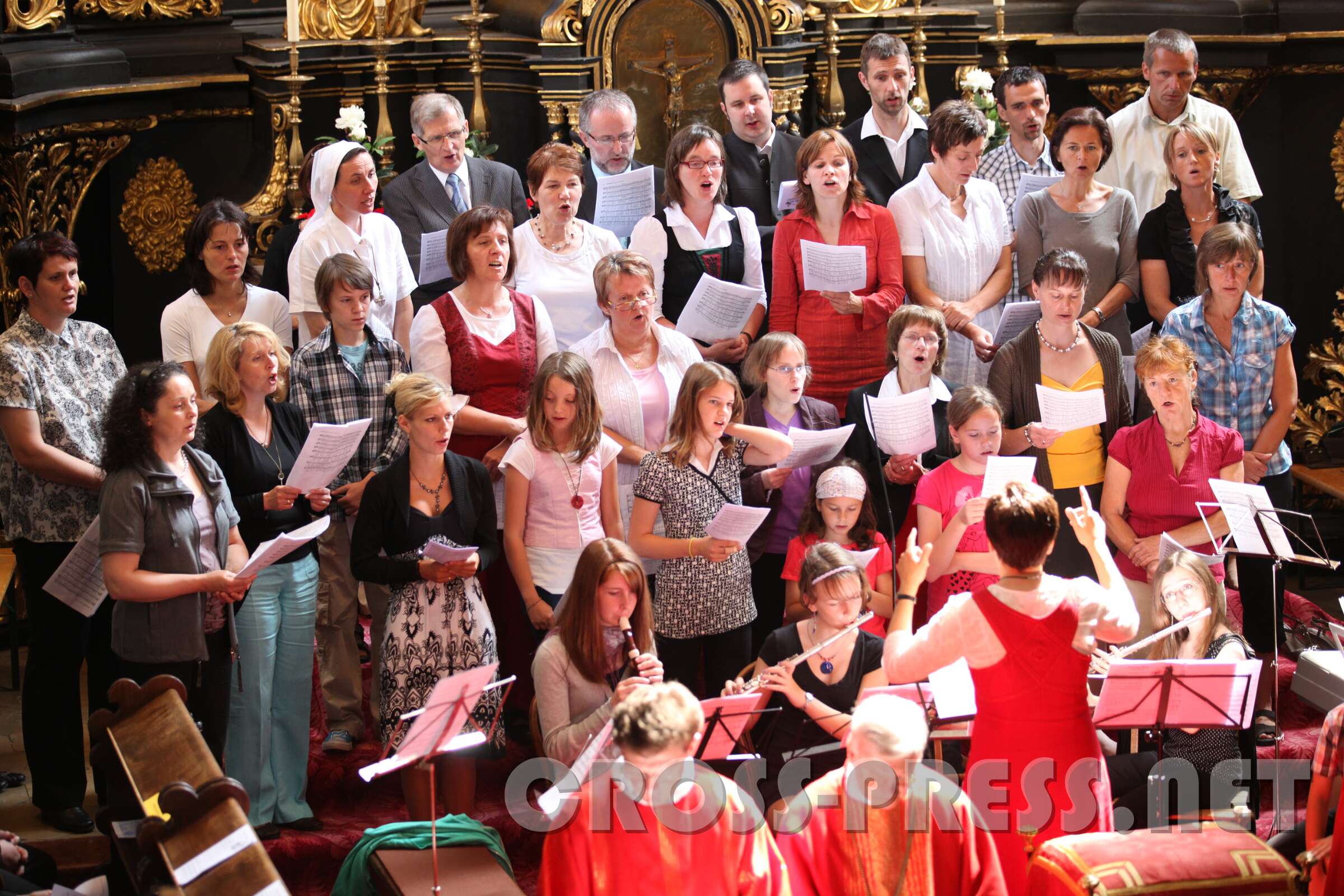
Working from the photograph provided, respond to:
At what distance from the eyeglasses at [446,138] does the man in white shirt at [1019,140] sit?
2.03 m

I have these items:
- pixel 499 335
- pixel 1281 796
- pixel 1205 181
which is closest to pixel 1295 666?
pixel 1281 796

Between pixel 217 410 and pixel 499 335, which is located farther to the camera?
pixel 499 335

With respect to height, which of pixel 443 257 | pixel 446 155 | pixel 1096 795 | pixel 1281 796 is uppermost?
pixel 446 155

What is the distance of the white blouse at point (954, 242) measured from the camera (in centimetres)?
574

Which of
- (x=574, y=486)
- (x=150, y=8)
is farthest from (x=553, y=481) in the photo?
(x=150, y=8)

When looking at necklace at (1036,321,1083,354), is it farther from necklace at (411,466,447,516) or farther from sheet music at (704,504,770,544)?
necklace at (411,466,447,516)

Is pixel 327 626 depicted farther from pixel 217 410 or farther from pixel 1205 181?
pixel 1205 181

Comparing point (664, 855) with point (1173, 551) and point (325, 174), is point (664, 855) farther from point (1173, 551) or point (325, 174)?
point (325, 174)

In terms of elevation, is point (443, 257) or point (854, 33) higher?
point (854, 33)

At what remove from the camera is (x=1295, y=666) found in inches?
220

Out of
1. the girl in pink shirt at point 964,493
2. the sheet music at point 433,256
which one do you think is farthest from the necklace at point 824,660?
the sheet music at point 433,256

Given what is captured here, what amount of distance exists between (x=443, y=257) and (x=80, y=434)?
1393 millimetres

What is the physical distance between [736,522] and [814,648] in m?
0.57

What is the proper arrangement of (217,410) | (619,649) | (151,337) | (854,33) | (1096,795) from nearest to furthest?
(1096,795), (619,649), (217,410), (151,337), (854,33)
